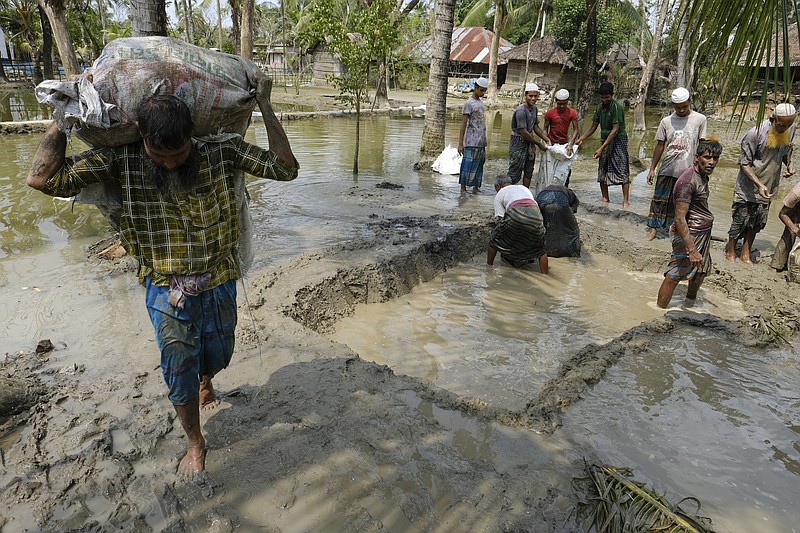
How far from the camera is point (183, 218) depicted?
2227 millimetres

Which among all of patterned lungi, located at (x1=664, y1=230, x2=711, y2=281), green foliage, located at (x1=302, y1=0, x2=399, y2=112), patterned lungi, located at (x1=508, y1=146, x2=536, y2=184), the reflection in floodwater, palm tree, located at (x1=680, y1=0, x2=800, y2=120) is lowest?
the reflection in floodwater

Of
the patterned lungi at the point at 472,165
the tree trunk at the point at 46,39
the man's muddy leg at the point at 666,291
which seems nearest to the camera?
the man's muddy leg at the point at 666,291

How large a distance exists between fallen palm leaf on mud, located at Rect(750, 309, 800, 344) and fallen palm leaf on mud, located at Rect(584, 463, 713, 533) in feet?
7.91

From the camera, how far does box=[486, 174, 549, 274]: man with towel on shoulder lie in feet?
17.6

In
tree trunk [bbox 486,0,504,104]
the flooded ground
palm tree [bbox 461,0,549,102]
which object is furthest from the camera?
palm tree [bbox 461,0,549,102]

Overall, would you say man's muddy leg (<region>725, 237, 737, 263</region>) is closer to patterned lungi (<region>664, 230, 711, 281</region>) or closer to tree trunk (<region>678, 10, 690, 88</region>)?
patterned lungi (<region>664, 230, 711, 281</region>)

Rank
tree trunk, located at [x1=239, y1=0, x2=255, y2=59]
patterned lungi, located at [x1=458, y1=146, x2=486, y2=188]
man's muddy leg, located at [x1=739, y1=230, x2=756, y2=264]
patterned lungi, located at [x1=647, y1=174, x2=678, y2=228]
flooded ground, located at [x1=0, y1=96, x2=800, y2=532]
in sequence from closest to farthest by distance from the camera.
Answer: flooded ground, located at [x1=0, y1=96, x2=800, y2=532] < man's muddy leg, located at [x1=739, y1=230, x2=756, y2=264] < patterned lungi, located at [x1=647, y1=174, x2=678, y2=228] < patterned lungi, located at [x1=458, y1=146, x2=486, y2=188] < tree trunk, located at [x1=239, y1=0, x2=255, y2=59]

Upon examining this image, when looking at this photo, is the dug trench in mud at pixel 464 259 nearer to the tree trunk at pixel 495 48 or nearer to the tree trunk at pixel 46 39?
the tree trunk at pixel 495 48

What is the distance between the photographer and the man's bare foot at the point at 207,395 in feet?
9.21

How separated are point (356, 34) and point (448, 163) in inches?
113

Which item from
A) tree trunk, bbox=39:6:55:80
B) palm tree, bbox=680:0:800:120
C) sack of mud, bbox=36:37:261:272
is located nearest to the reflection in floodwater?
palm tree, bbox=680:0:800:120

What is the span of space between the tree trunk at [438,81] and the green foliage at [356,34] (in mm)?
1450

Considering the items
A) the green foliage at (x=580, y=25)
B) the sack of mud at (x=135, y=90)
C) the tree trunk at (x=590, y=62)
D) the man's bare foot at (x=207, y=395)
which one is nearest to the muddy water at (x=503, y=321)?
the man's bare foot at (x=207, y=395)

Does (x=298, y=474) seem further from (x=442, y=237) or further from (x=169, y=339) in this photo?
(x=442, y=237)
